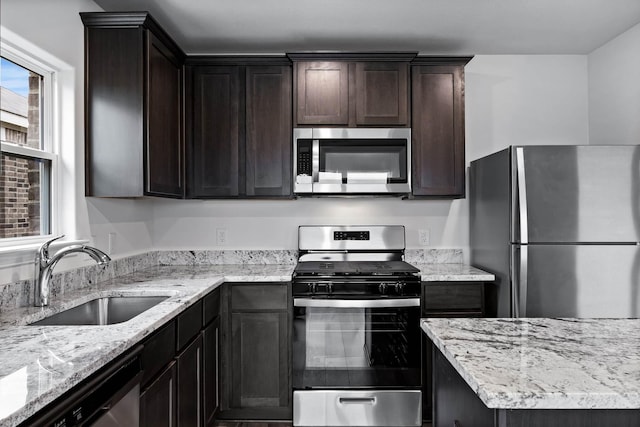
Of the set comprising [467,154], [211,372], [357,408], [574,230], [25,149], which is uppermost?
[467,154]

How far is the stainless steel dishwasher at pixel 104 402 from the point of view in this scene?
3.42 feet

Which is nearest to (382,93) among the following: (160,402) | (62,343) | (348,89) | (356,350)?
(348,89)

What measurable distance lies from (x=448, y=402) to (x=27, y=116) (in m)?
2.20

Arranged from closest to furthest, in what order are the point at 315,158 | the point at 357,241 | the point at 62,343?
the point at 62,343, the point at 315,158, the point at 357,241

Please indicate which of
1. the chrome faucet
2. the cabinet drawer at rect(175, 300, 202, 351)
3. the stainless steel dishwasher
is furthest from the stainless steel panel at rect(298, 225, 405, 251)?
the stainless steel dishwasher

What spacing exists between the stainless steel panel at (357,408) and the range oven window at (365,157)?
1.36m

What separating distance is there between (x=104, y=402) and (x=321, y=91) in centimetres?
227

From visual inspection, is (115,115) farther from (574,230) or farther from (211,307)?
(574,230)

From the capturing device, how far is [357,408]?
268 cm

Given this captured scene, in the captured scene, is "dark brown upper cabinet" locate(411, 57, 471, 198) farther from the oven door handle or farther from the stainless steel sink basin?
the stainless steel sink basin

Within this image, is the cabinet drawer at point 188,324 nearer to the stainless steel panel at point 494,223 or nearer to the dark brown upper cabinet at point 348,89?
the dark brown upper cabinet at point 348,89

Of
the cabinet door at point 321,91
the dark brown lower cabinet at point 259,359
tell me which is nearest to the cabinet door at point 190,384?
the dark brown lower cabinet at point 259,359

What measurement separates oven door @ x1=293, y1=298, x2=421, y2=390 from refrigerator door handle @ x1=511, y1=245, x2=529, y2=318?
556 millimetres

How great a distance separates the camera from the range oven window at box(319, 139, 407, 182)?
117 inches
